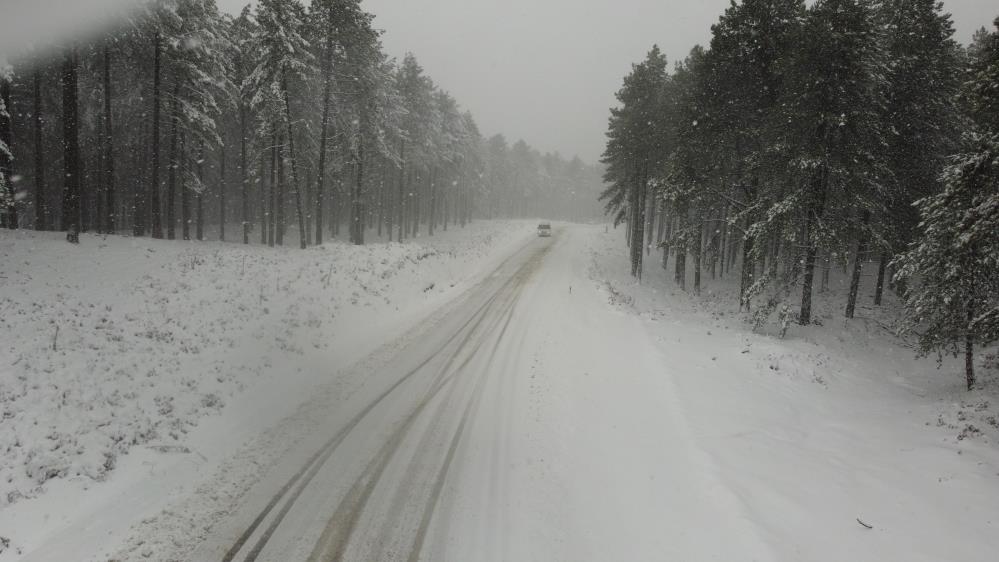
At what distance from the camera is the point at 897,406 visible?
39.7ft

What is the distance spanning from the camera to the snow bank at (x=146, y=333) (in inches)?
302

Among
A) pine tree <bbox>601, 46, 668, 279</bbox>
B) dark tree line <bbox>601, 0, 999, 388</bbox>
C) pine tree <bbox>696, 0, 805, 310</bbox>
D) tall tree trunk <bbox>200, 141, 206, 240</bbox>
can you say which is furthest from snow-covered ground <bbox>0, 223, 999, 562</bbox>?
pine tree <bbox>601, 46, 668, 279</bbox>

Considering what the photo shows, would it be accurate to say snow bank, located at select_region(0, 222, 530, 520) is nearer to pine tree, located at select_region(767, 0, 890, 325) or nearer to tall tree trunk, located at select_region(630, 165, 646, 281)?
tall tree trunk, located at select_region(630, 165, 646, 281)

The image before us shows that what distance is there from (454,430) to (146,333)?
8322 mm

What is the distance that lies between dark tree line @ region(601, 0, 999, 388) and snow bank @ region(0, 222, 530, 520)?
1421cm

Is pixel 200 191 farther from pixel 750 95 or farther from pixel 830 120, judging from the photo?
pixel 830 120

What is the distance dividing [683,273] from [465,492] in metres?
24.2

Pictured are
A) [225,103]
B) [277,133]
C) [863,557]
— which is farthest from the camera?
[225,103]

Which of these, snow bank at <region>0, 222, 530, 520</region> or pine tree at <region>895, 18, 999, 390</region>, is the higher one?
pine tree at <region>895, 18, 999, 390</region>

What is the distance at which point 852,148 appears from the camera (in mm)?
15953

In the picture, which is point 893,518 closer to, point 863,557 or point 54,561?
point 863,557

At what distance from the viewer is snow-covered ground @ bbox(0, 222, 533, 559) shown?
271 inches

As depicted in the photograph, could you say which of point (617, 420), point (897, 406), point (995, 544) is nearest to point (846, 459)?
point (995, 544)

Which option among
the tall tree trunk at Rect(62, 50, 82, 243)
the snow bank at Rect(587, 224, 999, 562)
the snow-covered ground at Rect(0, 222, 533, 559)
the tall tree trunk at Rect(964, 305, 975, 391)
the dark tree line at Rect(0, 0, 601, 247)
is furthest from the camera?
the dark tree line at Rect(0, 0, 601, 247)
